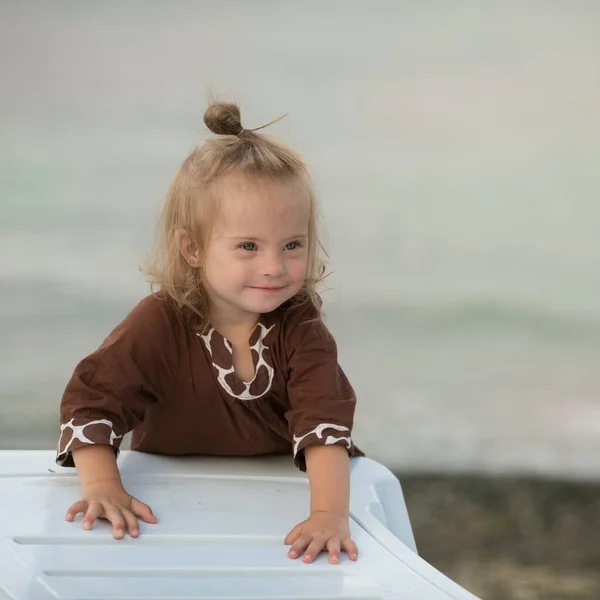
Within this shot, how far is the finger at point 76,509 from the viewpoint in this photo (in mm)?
891

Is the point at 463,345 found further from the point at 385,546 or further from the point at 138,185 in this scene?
the point at 385,546

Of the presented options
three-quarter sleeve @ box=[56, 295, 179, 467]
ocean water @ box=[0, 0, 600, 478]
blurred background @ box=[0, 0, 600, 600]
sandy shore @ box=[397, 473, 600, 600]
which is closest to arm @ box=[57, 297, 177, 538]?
three-quarter sleeve @ box=[56, 295, 179, 467]

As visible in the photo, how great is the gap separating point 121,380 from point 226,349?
0.12 metres

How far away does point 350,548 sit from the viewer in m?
0.85

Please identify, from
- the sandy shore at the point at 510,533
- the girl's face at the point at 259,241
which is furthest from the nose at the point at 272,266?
the sandy shore at the point at 510,533

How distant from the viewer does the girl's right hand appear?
2.86ft

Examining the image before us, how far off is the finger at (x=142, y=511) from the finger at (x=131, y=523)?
0.01m

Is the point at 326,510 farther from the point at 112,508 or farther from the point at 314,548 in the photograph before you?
the point at 112,508

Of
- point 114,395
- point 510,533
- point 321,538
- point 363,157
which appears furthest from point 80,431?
point 363,157

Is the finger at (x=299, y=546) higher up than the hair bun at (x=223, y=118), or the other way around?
the hair bun at (x=223, y=118)

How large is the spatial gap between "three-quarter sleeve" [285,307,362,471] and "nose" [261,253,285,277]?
0.36ft

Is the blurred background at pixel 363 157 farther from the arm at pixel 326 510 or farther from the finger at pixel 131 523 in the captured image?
the finger at pixel 131 523

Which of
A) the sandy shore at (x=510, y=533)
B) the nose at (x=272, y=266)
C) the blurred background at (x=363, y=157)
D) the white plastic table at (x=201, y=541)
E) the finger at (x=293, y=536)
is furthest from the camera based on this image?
the blurred background at (x=363, y=157)

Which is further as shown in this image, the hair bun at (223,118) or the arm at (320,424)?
the hair bun at (223,118)
